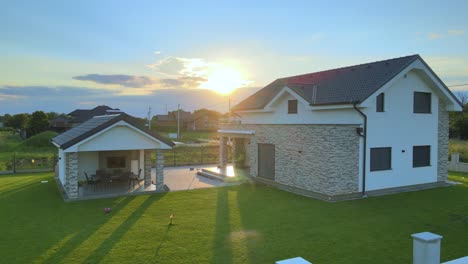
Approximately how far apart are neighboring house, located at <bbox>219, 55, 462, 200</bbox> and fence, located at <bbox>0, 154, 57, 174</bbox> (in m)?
15.6

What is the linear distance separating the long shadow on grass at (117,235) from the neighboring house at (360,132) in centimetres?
727

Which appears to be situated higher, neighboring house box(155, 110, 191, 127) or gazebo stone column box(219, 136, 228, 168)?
neighboring house box(155, 110, 191, 127)

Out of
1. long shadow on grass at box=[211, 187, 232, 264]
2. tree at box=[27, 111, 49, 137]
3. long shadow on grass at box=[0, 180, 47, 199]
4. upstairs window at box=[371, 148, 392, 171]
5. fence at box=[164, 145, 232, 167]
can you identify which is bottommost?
long shadow on grass at box=[0, 180, 47, 199]

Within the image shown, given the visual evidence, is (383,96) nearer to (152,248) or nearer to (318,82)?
(318,82)

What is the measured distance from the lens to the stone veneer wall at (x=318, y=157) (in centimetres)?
1418

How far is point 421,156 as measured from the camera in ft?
55.0

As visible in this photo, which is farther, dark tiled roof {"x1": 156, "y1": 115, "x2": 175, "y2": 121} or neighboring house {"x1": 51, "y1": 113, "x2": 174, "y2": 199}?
dark tiled roof {"x1": 156, "y1": 115, "x2": 175, "y2": 121}

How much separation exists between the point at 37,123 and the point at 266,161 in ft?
147

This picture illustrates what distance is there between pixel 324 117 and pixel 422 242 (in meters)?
10.8

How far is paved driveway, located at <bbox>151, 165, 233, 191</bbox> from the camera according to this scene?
56.7 feet

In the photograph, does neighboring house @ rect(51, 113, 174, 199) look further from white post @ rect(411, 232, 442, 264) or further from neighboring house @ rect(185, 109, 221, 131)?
neighboring house @ rect(185, 109, 221, 131)

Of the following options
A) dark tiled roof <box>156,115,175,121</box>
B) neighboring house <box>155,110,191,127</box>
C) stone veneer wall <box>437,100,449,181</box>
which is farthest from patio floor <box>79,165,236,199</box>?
dark tiled roof <box>156,115,175,121</box>

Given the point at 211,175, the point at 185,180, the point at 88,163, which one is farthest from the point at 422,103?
the point at 88,163

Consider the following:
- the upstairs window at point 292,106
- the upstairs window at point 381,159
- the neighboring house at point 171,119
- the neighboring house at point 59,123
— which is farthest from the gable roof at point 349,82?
the neighboring house at point 171,119
